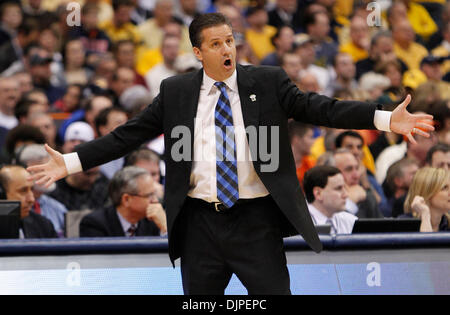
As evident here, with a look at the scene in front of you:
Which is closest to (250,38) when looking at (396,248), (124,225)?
(124,225)

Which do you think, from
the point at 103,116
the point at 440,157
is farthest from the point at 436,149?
the point at 103,116

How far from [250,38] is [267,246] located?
276 inches

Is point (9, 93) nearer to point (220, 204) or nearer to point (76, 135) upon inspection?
point (76, 135)

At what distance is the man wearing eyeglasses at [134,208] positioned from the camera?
18.5ft

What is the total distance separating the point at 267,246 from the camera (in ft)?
11.3

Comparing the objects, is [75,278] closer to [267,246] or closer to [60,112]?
[267,246]

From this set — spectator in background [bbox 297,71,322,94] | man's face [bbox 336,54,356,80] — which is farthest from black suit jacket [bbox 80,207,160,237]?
man's face [bbox 336,54,356,80]

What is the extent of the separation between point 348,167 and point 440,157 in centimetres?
67

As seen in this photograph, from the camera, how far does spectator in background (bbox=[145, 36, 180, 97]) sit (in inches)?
357

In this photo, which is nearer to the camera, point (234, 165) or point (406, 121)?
point (406, 121)

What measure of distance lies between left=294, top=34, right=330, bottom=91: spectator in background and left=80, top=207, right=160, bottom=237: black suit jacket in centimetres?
422

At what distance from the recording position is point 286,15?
35.6ft

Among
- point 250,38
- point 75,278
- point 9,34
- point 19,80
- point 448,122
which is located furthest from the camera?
point 250,38

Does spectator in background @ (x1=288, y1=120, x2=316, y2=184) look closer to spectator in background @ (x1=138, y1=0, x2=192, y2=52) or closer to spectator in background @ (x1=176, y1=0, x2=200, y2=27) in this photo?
spectator in background @ (x1=138, y1=0, x2=192, y2=52)
